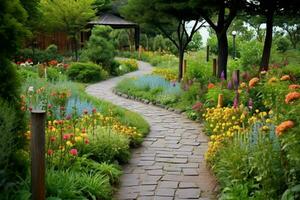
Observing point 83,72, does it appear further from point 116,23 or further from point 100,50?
point 116,23

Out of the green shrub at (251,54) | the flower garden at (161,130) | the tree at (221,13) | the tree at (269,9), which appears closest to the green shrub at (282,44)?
the green shrub at (251,54)

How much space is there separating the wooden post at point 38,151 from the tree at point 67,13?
18316 mm

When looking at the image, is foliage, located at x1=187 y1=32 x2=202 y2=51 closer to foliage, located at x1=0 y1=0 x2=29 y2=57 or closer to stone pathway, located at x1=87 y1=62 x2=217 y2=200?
stone pathway, located at x1=87 y1=62 x2=217 y2=200

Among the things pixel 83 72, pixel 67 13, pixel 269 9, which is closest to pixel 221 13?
pixel 269 9

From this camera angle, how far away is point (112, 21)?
3062 centimetres

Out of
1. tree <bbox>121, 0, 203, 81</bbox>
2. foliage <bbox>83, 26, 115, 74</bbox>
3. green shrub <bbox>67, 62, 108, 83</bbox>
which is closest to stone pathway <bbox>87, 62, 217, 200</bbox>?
tree <bbox>121, 0, 203, 81</bbox>

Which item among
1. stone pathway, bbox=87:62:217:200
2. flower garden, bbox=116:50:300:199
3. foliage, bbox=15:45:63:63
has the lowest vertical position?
stone pathway, bbox=87:62:217:200

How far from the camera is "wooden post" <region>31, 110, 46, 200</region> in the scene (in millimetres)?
3756

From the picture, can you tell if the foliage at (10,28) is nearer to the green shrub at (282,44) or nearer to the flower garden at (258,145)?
the flower garden at (258,145)

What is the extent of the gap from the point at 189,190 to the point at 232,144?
802 millimetres

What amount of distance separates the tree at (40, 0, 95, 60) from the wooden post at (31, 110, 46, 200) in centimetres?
1832

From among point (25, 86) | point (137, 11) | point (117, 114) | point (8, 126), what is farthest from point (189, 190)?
point (137, 11)

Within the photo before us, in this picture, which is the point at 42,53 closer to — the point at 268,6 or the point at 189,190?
the point at 268,6

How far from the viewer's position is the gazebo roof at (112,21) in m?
30.0
